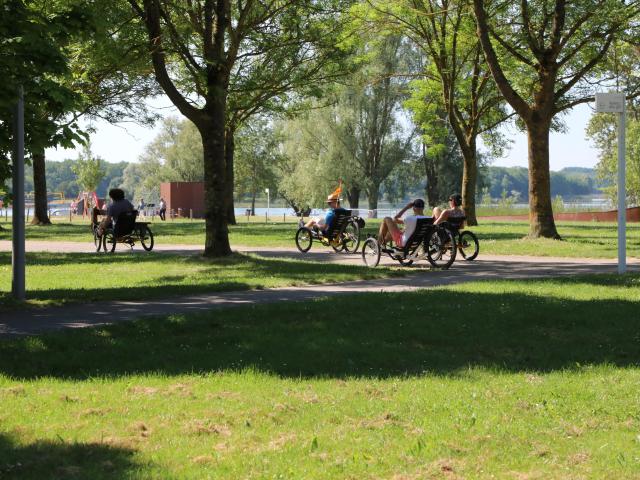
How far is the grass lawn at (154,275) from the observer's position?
12516 millimetres

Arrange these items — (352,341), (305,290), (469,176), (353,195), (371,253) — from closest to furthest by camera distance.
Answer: (352,341)
(305,290)
(371,253)
(469,176)
(353,195)

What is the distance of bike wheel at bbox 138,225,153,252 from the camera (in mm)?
22578

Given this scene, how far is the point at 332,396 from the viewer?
6301 millimetres

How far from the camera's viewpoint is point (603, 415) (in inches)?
228

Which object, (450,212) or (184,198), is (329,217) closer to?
(450,212)

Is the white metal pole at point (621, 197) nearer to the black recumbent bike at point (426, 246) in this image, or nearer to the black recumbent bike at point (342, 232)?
the black recumbent bike at point (426, 246)

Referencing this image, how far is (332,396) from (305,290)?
6811 millimetres

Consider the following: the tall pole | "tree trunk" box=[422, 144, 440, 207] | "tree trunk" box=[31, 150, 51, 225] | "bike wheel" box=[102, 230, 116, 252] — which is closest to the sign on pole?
the tall pole

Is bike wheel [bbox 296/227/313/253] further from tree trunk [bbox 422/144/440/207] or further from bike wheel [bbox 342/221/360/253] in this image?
tree trunk [bbox 422/144/440/207]

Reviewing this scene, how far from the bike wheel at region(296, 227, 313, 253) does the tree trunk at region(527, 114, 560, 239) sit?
6692mm

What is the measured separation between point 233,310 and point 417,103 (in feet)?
90.8

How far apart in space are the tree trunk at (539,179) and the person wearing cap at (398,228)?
808cm

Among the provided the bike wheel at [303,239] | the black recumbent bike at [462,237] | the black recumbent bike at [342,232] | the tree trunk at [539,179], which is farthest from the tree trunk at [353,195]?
the black recumbent bike at [462,237]

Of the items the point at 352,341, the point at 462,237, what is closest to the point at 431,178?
the point at 462,237
